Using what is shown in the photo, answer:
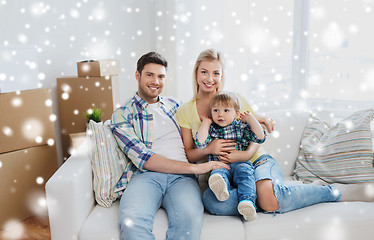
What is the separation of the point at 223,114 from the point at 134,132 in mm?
446

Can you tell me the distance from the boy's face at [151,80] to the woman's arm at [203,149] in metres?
0.24

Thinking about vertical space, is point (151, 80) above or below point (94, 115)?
above

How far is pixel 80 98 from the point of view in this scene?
2.58m

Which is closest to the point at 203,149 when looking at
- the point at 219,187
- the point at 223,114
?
the point at 223,114

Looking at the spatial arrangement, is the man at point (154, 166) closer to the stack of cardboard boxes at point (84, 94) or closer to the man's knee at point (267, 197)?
the man's knee at point (267, 197)

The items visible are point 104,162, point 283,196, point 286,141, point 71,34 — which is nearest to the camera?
point 283,196

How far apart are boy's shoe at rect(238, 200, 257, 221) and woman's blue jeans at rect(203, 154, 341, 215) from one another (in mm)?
71

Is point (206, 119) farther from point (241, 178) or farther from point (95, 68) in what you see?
point (95, 68)

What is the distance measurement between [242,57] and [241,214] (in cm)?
182

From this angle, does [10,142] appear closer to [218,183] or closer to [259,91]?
[218,183]

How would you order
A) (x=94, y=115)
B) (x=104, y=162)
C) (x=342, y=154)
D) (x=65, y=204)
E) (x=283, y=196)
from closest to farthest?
(x=65, y=204)
(x=283, y=196)
(x=104, y=162)
(x=342, y=154)
(x=94, y=115)

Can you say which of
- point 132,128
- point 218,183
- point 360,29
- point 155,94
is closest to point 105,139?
point 132,128

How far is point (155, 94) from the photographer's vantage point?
182 cm

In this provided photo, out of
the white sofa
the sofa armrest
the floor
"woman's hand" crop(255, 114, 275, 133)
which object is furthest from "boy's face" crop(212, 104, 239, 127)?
the floor
